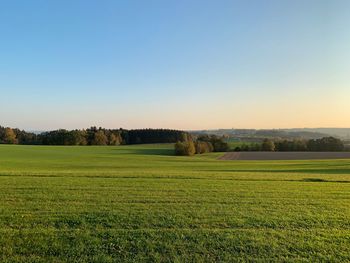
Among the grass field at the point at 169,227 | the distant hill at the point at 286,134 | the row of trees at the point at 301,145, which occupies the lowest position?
the row of trees at the point at 301,145

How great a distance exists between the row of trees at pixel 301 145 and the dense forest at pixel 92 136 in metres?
17.4

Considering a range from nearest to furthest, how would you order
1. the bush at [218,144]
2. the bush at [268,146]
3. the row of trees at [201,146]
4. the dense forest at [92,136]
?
1. the row of trees at [201,146]
2. the bush at [268,146]
3. the bush at [218,144]
4. the dense forest at [92,136]

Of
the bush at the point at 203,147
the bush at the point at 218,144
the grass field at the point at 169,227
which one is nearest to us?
the grass field at the point at 169,227

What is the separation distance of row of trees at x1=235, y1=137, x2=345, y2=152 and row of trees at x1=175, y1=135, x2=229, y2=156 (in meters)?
4.23

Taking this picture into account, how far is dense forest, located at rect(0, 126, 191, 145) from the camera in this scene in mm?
97375

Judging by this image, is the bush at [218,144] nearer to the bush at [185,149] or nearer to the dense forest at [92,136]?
the dense forest at [92,136]

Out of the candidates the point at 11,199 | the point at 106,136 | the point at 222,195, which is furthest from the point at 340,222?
the point at 106,136

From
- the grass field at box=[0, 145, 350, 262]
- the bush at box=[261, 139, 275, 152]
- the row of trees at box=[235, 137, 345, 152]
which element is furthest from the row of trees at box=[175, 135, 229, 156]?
the grass field at box=[0, 145, 350, 262]

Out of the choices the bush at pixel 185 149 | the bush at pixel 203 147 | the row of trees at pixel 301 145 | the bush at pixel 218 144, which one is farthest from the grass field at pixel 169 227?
the row of trees at pixel 301 145

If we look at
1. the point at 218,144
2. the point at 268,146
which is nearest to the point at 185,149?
the point at 218,144

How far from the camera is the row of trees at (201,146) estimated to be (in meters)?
75.5

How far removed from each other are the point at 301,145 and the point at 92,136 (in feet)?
188

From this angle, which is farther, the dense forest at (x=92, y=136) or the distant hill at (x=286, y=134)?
the distant hill at (x=286, y=134)

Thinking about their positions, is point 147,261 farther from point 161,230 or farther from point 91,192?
point 91,192
